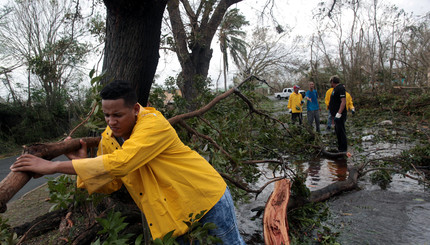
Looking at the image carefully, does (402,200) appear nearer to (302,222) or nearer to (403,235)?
(403,235)

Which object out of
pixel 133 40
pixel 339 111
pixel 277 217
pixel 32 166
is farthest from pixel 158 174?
pixel 339 111

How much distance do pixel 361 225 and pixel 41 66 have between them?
5.20m

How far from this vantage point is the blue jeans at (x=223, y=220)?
6.28ft

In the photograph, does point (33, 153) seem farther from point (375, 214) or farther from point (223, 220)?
point (375, 214)

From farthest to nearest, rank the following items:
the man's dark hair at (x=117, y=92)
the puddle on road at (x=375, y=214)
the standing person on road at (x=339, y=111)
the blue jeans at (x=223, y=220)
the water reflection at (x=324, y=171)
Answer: the standing person on road at (x=339, y=111) < the water reflection at (x=324, y=171) < the puddle on road at (x=375, y=214) < the blue jeans at (x=223, y=220) < the man's dark hair at (x=117, y=92)

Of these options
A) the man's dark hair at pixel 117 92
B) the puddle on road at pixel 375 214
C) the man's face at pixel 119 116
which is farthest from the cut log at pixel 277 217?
the man's dark hair at pixel 117 92

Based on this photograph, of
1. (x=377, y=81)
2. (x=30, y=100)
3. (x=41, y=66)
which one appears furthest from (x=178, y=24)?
(x=377, y=81)

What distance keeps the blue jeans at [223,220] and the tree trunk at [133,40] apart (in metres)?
1.81

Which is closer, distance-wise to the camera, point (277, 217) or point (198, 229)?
point (198, 229)

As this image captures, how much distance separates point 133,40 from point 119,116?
1612mm

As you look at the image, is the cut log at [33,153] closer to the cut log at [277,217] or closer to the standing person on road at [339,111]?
the cut log at [277,217]

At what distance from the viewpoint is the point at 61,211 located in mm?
2941

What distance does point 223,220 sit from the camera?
194 centimetres

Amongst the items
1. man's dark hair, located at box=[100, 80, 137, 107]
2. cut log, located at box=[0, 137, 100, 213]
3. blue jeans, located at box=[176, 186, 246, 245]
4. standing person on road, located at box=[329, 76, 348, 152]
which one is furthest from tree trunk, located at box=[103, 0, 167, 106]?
standing person on road, located at box=[329, 76, 348, 152]
